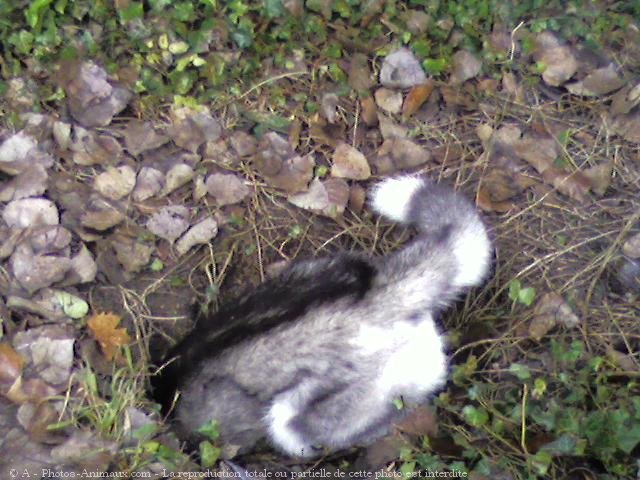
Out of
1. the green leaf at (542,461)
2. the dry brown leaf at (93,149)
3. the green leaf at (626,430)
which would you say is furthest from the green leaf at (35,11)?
the green leaf at (626,430)

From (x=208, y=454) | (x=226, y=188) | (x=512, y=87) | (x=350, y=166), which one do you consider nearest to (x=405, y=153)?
(x=350, y=166)

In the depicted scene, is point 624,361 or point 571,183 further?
point 571,183

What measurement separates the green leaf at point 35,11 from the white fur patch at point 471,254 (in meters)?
1.95

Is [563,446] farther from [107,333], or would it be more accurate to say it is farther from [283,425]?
[107,333]

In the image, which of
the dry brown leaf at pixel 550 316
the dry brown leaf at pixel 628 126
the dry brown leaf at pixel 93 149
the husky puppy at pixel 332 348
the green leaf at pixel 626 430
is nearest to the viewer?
the green leaf at pixel 626 430

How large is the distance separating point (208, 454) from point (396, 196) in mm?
1261

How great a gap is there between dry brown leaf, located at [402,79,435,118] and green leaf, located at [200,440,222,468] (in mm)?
1703

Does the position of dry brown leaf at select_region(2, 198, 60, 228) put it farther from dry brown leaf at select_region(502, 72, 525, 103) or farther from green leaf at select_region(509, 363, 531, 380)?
dry brown leaf at select_region(502, 72, 525, 103)

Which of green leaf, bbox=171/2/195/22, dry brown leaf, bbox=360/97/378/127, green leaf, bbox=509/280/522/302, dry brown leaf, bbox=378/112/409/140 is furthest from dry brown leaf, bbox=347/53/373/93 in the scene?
green leaf, bbox=509/280/522/302

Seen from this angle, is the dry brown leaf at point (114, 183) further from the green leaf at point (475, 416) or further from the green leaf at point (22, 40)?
the green leaf at point (475, 416)

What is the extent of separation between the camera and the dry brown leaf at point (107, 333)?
9.97 feet

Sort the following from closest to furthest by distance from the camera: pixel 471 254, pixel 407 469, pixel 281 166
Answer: pixel 407 469 < pixel 471 254 < pixel 281 166

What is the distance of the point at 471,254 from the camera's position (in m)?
3.04

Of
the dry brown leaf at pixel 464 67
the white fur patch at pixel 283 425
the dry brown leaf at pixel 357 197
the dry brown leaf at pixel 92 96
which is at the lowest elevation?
the white fur patch at pixel 283 425
